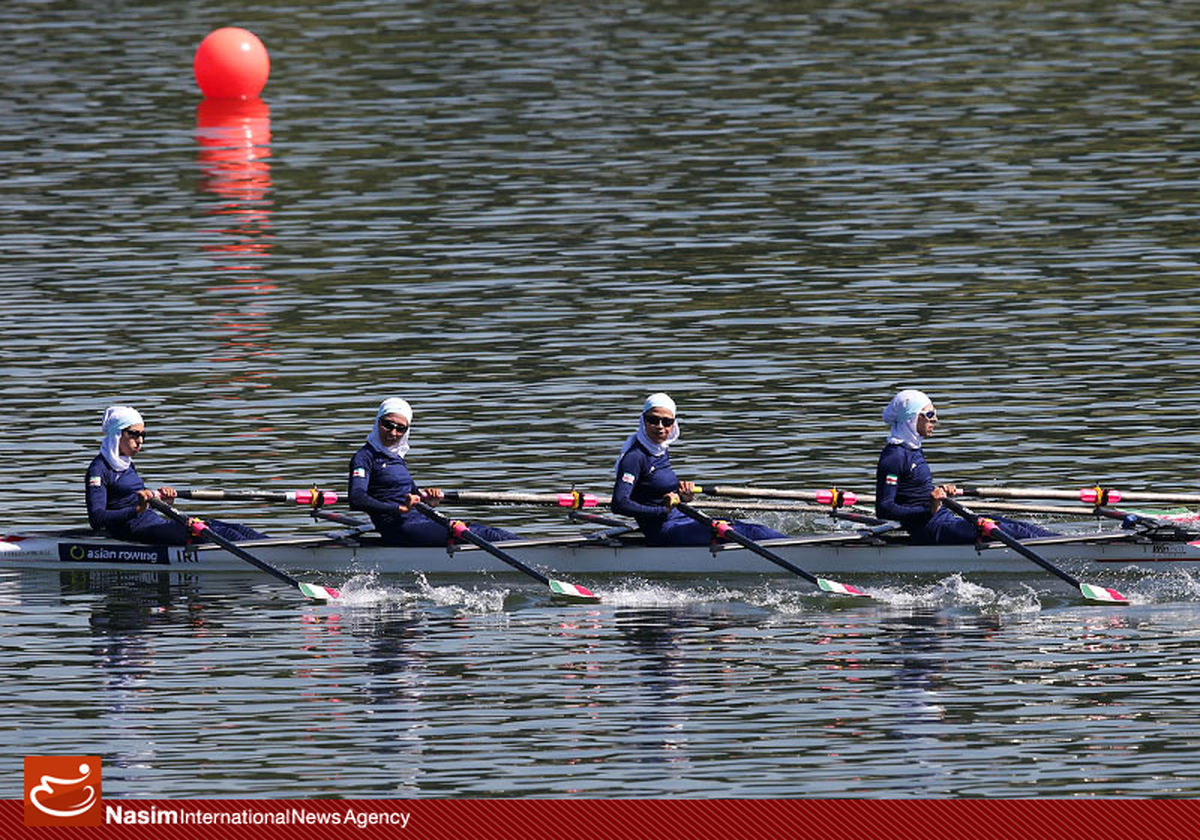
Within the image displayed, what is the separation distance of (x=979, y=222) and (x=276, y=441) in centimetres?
1820

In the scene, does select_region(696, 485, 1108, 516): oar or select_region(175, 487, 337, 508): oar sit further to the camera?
select_region(175, 487, 337, 508): oar

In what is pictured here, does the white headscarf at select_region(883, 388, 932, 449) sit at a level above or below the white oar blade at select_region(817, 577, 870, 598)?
above

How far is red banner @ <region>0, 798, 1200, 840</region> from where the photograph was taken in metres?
19.7

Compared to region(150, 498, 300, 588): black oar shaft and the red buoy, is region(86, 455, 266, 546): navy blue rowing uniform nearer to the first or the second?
region(150, 498, 300, 588): black oar shaft

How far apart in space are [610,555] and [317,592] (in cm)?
331

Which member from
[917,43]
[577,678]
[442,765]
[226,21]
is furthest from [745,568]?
[226,21]

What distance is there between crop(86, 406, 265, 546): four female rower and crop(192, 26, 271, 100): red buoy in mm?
35672

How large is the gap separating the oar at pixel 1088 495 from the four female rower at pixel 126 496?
835cm

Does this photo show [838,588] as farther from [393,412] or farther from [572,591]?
[393,412]

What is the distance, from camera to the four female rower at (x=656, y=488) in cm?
2883

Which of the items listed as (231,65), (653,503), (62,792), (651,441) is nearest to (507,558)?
(653,503)

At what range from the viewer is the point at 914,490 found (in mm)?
28469

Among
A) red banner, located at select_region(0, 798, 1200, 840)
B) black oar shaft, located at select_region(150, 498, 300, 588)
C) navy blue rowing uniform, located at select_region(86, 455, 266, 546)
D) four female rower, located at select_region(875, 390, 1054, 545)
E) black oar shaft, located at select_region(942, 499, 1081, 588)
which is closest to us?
red banner, located at select_region(0, 798, 1200, 840)

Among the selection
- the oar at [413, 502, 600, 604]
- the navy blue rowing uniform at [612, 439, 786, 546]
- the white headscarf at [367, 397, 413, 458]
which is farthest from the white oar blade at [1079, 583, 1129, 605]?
the white headscarf at [367, 397, 413, 458]
